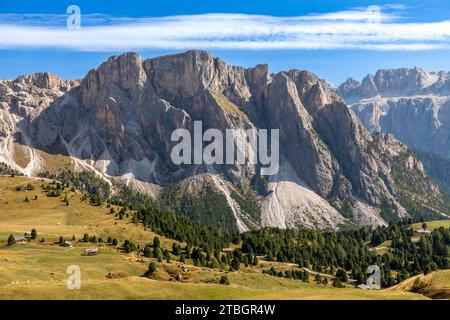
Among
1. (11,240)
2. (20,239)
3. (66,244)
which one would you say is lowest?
(66,244)

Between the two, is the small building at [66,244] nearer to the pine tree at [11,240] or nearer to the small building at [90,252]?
the small building at [90,252]

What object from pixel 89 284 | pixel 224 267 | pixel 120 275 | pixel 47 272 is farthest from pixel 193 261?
pixel 89 284

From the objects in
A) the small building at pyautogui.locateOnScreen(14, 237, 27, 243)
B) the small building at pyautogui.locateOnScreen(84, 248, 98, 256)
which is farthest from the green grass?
the small building at pyautogui.locateOnScreen(14, 237, 27, 243)

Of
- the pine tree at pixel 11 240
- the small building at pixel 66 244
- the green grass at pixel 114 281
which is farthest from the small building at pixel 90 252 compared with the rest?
the pine tree at pixel 11 240

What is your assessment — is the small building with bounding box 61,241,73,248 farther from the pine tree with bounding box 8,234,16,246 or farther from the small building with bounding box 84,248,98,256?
the pine tree with bounding box 8,234,16,246

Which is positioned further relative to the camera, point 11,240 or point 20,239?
point 20,239

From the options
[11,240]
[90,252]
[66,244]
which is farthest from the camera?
[66,244]

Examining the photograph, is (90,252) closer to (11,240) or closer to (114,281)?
(11,240)

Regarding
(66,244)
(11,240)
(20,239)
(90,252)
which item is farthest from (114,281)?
(20,239)

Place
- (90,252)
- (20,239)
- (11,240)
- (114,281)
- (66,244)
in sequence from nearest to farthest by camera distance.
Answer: (114,281) → (90,252) → (11,240) → (20,239) → (66,244)
